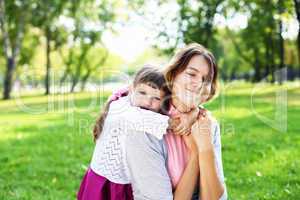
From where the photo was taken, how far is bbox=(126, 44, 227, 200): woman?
2479mm

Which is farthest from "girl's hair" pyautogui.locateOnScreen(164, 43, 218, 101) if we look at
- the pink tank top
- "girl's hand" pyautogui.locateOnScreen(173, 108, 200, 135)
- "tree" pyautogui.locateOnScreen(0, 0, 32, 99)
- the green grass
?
"tree" pyautogui.locateOnScreen(0, 0, 32, 99)

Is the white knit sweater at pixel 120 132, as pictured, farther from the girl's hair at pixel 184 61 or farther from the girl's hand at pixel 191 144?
the girl's hair at pixel 184 61

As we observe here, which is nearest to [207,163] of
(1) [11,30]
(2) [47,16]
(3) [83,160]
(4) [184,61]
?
(4) [184,61]

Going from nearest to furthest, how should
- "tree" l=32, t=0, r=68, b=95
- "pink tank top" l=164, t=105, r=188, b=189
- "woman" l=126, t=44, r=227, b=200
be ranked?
"woman" l=126, t=44, r=227, b=200
"pink tank top" l=164, t=105, r=188, b=189
"tree" l=32, t=0, r=68, b=95

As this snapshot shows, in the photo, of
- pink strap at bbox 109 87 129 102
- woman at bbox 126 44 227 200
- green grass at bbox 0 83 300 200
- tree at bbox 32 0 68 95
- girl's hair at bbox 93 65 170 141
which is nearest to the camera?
woman at bbox 126 44 227 200

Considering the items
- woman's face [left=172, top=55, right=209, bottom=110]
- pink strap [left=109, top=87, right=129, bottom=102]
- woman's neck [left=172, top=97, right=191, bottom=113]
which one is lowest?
woman's neck [left=172, top=97, right=191, bottom=113]

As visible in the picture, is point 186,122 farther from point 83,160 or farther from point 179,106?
point 83,160

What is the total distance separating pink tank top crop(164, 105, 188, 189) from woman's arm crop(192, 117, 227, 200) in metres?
0.12

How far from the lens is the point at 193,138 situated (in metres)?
2.54

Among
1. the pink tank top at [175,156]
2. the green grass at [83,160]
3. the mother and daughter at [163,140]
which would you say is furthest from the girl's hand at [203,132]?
the green grass at [83,160]

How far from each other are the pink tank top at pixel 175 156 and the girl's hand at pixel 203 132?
0.38 feet

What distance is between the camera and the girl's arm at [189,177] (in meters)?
2.54

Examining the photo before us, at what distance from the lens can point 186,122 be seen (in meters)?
2.58

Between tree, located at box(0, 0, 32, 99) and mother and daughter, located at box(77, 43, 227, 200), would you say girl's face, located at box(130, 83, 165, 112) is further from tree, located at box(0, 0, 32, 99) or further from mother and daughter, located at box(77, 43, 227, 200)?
tree, located at box(0, 0, 32, 99)
